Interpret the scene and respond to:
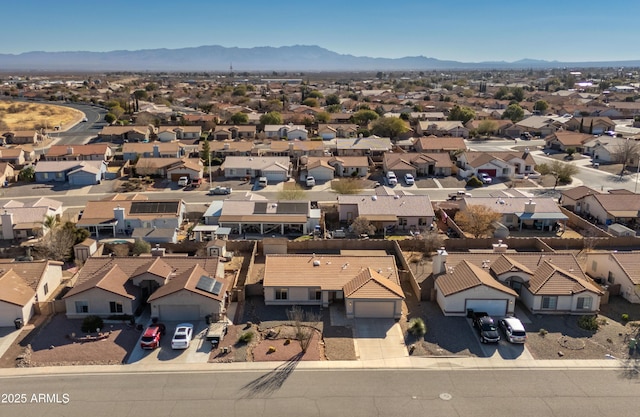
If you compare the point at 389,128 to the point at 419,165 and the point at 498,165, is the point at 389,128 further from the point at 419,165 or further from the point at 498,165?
the point at 498,165

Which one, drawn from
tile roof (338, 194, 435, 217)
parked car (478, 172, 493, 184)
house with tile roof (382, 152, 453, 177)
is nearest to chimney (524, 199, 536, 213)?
Answer: tile roof (338, 194, 435, 217)

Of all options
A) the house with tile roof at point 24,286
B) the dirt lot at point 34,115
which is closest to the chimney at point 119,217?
the house with tile roof at point 24,286

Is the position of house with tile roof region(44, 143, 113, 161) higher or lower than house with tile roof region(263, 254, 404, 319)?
higher

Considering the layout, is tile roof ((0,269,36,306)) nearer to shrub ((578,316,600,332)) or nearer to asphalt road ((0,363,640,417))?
asphalt road ((0,363,640,417))

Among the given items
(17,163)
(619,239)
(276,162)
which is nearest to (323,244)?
(619,239)

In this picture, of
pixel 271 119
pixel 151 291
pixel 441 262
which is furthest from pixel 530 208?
pixel 271 119

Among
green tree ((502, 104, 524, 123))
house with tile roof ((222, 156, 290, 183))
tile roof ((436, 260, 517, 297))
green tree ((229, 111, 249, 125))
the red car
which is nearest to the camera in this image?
the red car
